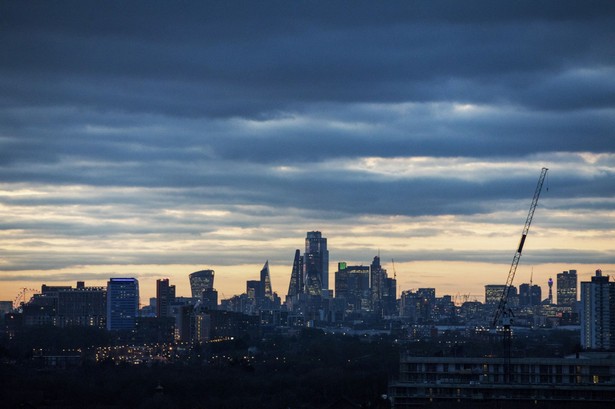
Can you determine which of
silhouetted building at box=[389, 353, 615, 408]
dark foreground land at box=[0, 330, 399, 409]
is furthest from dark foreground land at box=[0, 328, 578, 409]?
silhouetted building at box=[389, 353, 615, 408]

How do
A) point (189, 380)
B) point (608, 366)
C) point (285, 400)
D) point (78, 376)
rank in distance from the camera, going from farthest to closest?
point (78, 376)
point (189, 380)
point (285, 400)
point (608, 366)

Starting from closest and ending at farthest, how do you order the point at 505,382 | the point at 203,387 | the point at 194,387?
the point at 505,382 < the point at 194,387 < the point at 203,387

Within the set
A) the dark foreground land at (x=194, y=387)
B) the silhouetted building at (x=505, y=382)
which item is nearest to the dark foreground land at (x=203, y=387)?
the dark foreground land at (x=194, y=387)

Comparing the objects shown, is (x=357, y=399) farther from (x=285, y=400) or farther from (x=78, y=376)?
(x=78, y=376)

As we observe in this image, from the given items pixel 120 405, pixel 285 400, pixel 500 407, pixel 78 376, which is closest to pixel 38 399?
pixel 120 405

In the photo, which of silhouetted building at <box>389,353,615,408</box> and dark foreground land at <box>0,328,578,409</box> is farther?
dark foreground land at <box>0,328,578,409</box>

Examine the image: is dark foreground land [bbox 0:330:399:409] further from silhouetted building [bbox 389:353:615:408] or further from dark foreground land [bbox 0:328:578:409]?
silhouetted building [bbox 389:353:615:408]

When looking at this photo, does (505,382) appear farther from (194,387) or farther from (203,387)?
(194,387)

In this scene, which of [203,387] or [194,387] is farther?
[203,387]

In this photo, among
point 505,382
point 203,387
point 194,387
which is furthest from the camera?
point 203,387

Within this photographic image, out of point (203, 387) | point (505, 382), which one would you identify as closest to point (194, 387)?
point (203, 387)

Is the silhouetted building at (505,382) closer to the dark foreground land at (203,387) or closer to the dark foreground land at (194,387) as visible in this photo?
the dark foreground land at (203,387)
